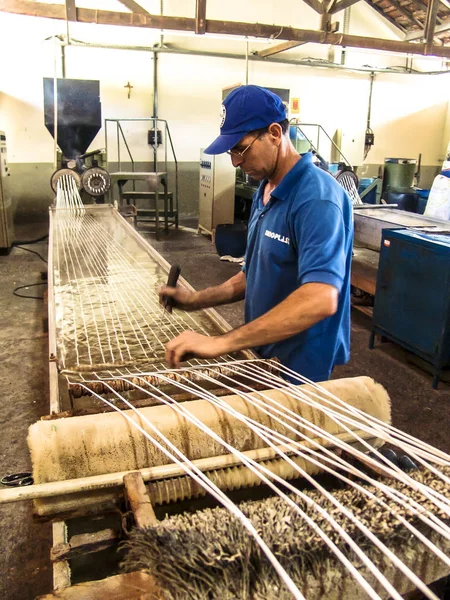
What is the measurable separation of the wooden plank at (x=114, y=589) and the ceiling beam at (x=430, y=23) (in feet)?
18.1

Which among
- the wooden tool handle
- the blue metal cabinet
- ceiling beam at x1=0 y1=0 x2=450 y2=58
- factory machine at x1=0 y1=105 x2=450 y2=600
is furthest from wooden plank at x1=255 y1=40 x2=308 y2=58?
factory machine at x1=0 y1=105 x2=450 y2=600

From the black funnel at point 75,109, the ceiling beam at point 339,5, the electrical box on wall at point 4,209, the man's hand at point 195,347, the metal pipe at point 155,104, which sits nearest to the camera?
the man's hand at point 195,347

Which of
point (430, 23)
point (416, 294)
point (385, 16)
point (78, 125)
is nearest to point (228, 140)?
point (416, 294)

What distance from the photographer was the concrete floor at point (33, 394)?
172cm

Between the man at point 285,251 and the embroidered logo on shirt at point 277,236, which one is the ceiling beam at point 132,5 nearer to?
the man at point 285,251

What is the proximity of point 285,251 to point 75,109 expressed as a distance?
4.57 m

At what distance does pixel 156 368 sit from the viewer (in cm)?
126

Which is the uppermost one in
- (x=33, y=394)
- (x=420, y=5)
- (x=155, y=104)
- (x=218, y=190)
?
(x=420, y=5)

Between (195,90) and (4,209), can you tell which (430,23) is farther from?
(4,209)

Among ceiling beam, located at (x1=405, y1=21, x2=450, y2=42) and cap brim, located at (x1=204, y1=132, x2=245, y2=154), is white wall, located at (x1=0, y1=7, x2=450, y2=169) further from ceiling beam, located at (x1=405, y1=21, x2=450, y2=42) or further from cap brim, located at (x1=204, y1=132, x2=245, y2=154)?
cap brim, located at (x1=204, y1=132, x2=245, y2=154)

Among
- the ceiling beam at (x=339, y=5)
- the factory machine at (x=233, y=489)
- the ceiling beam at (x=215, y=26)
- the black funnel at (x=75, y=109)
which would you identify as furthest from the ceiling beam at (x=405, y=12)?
the factory machine at (x=233, y=489)

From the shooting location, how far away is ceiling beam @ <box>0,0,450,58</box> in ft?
13.2

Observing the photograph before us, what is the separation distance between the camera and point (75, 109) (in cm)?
510

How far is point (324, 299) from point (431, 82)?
30.6 feet
